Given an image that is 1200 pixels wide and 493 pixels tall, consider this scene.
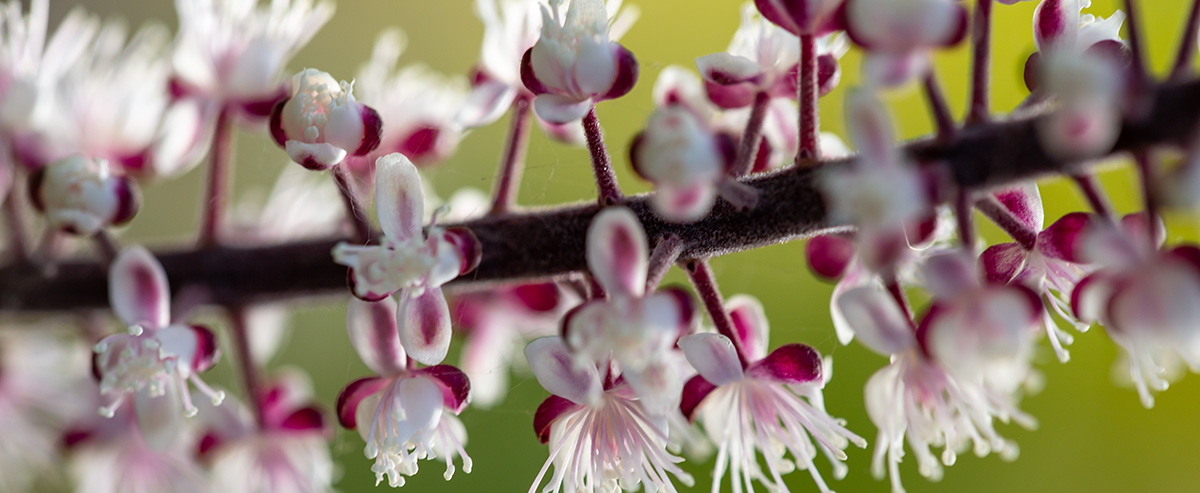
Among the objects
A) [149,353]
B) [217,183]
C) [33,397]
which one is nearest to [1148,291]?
[149,353]

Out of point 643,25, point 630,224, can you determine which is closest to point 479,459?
point 643,25

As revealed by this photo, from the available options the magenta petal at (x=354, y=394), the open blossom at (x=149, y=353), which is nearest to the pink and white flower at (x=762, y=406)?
the magenta petal at (x=354, y=394)

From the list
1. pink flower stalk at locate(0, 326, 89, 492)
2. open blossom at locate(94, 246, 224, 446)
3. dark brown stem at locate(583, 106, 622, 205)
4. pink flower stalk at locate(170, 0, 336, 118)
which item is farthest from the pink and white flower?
pink flower stalk at locate(0, 326, 89, 492)

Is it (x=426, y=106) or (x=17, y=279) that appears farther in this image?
(x=426, y=106)

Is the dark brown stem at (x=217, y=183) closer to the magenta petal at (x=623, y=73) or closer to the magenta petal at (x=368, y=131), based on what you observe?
the magenta petal at (x=368, y=131)

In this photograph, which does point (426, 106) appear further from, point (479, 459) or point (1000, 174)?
point (479, 459)

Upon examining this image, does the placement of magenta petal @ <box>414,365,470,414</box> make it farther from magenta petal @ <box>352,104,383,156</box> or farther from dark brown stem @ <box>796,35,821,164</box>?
dark brown stem @ <box>796,35,821,164</box>
